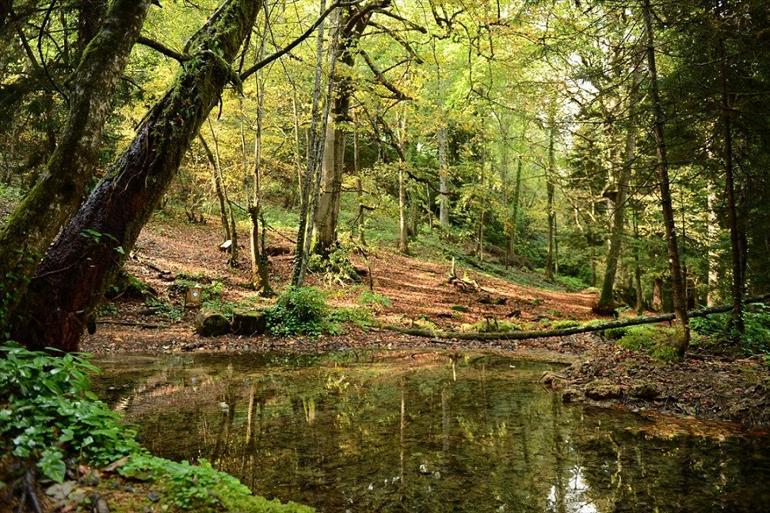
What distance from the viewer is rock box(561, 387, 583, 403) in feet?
21.5

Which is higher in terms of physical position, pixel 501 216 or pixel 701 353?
pixel 501 216

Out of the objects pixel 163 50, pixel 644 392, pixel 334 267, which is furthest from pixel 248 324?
pixel 644 392

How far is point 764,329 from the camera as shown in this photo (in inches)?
371

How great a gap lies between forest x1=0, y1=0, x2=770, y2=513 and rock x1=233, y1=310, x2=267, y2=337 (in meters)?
0.07

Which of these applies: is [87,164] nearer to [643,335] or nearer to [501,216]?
[643,335]

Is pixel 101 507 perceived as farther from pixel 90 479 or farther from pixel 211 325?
pixel 211 325

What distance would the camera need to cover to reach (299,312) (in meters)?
11.7

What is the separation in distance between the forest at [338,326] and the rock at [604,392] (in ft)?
0.12

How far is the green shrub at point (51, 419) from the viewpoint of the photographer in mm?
2289

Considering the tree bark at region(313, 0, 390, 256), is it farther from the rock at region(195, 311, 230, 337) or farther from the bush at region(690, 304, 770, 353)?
the bush at region(690, 304, 770, 353)

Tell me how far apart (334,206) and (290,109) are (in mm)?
4901

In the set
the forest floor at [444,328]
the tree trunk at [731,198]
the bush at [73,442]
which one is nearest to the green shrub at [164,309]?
the forest floor at [444,328]

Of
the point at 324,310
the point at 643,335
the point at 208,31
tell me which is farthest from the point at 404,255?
the point at 208,31

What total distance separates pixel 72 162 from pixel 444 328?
1097 cm
